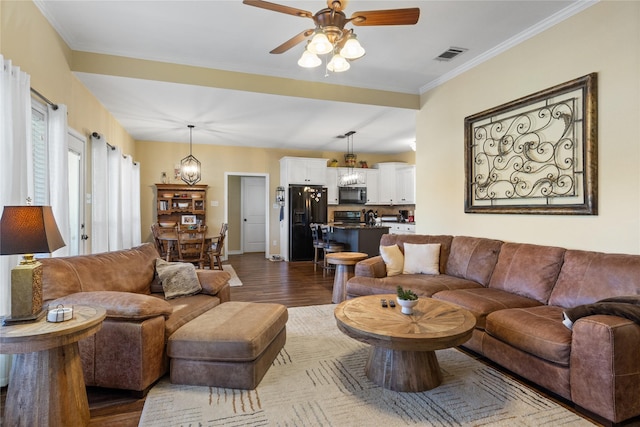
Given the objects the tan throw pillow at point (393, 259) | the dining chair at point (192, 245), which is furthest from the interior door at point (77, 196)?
the tan throw pillow at point (393, 259)

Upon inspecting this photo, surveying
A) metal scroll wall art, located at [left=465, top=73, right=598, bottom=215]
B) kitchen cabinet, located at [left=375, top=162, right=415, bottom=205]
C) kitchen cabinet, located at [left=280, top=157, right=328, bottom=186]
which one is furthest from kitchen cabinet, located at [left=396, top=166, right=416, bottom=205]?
metal scroll wall art, located at [left=465, top=73, right=598, bottom=215]

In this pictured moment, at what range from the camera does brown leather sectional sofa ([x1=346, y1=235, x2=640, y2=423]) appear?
1.83 m

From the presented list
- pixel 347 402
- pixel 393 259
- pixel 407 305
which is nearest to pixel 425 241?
pixel 393 259

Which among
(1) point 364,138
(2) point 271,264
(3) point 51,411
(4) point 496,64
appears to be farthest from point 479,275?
(2) point 271,264

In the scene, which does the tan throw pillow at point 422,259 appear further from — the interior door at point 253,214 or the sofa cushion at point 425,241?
the interior door at point 253,214

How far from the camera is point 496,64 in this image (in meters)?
3.79

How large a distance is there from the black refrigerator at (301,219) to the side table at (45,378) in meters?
6.09

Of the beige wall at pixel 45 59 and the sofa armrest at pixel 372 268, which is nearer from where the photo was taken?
the beige wall at pixel 45 59

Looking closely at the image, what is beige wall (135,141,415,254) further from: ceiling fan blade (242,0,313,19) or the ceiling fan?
ceiling fan blade (242,0,313,19)

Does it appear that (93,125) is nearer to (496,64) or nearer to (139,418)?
(139,418)

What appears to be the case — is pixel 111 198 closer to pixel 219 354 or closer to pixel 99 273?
pixel 99 273

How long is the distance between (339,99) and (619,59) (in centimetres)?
295

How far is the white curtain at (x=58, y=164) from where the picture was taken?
9.92 feet

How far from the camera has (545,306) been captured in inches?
105
